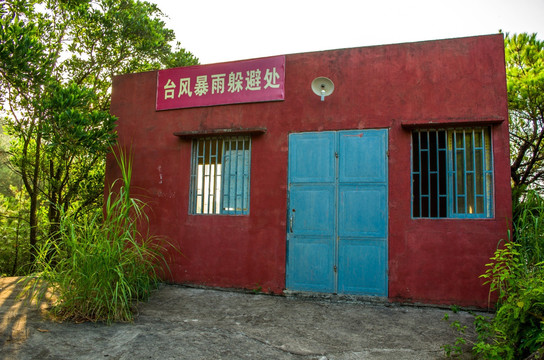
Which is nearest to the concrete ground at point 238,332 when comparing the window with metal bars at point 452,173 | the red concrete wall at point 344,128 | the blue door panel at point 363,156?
Result: the red concrete wall at point 344,128

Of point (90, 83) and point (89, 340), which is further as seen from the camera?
point (90, 83)

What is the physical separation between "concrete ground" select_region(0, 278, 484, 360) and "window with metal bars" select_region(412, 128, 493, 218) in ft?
3.94

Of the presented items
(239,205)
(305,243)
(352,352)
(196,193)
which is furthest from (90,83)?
(352,352)

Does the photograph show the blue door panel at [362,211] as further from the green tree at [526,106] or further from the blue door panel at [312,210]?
the green tree at [526,106]

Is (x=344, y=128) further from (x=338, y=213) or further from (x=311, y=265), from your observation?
(x=311, y=265)

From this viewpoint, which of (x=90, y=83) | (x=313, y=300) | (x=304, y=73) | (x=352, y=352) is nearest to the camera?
(x=352, y=352)

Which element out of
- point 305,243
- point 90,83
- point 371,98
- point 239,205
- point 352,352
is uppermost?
point 90,83

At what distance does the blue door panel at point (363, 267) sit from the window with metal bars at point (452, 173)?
660 mm

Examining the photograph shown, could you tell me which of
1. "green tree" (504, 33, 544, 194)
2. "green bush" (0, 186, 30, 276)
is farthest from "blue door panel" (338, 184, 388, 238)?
"green bush" (0, 186, 30, 276)

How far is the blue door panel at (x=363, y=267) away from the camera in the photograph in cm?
451

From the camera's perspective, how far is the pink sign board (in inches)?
204

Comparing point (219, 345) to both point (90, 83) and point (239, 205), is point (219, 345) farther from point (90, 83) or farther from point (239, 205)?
point (90, 83)

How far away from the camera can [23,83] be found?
5.23 m

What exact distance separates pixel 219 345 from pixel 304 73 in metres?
3.55
